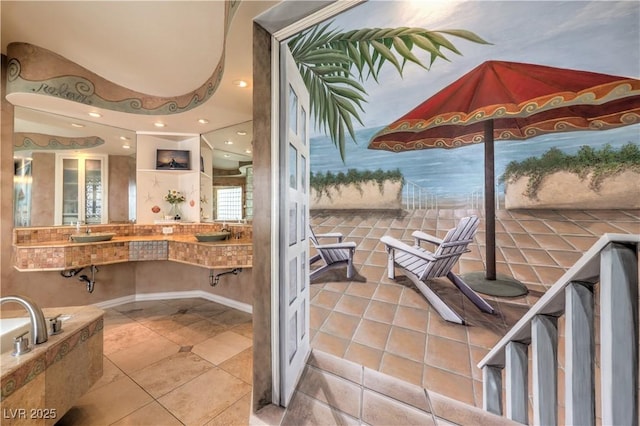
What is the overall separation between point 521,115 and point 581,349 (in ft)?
2.66

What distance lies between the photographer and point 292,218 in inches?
53.6

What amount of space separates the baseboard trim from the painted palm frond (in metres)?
2.57

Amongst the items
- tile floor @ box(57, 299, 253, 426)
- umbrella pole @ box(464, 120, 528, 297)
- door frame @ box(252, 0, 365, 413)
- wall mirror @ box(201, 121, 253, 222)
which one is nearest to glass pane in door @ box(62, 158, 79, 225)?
tile floor @ box(57, 299, 253, 426)

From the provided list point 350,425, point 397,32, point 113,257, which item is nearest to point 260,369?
point 350,425

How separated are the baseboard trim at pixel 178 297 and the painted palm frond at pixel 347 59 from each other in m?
2.57

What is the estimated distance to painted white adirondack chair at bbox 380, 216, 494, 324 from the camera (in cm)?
96

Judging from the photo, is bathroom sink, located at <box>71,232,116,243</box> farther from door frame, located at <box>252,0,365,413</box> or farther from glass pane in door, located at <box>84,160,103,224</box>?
door frame, located at <box>252,0,365,413</box>

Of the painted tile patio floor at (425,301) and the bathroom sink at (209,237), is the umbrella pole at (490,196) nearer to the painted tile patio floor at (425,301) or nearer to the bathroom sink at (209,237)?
the painted tile patio floor at (425,301)

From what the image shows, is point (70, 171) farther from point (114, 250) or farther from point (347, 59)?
point (347, 59)

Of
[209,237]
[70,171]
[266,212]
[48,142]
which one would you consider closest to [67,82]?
[48,142]

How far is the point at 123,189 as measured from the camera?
3.02 m

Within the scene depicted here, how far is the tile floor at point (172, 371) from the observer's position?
1.47 m

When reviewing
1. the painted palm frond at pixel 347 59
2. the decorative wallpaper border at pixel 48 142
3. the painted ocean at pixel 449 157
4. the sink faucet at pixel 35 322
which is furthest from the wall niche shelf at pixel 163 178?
the painted ocean at pixel 449 157

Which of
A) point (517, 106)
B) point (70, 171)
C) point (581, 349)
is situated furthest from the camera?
point (70, 171)
